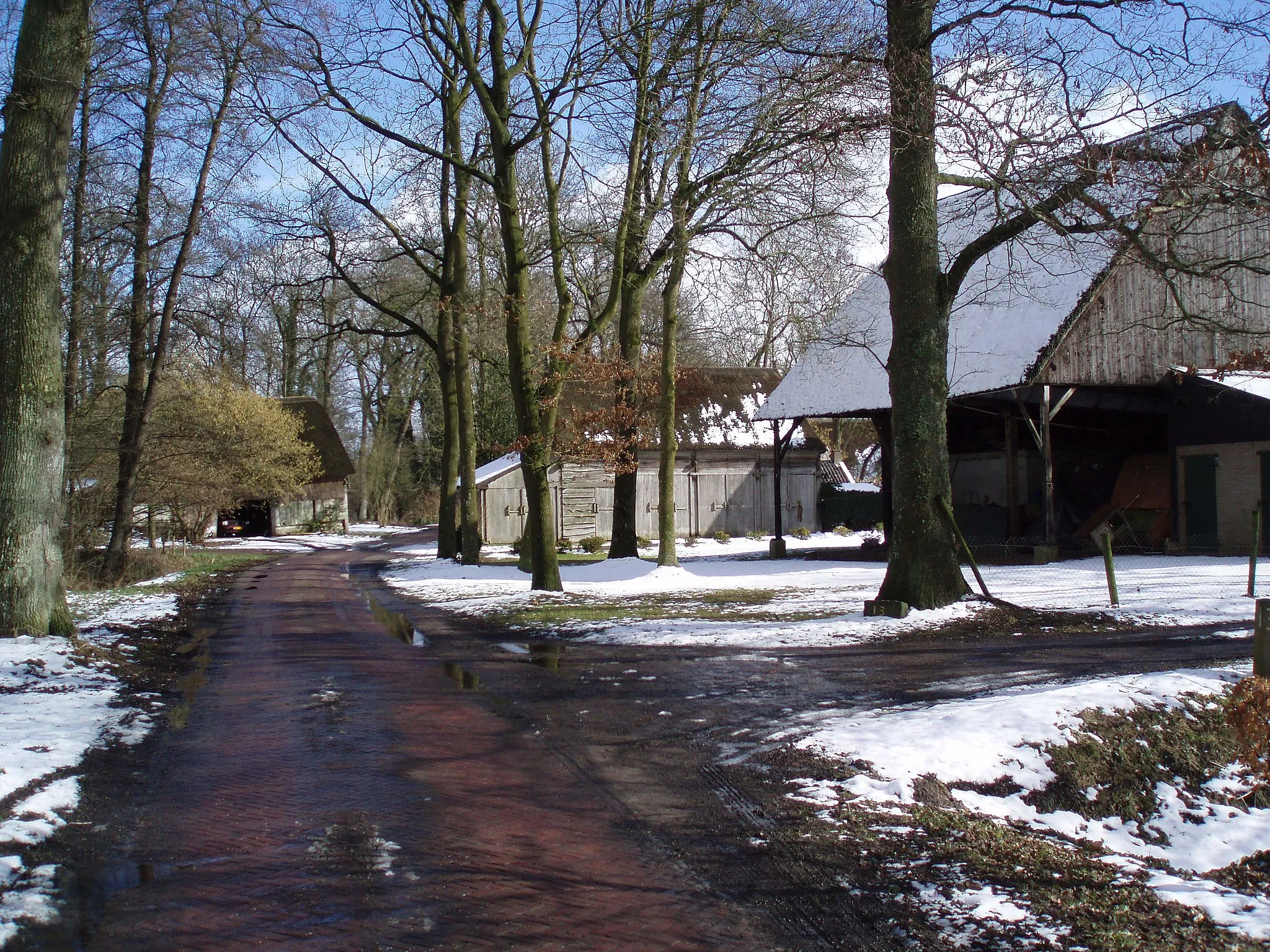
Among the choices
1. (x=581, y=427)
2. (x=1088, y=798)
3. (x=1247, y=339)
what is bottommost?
(x=1088, y=798)

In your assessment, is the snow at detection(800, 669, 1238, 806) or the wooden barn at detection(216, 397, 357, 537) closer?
the snow at detection(800, 669, 1238, 806)

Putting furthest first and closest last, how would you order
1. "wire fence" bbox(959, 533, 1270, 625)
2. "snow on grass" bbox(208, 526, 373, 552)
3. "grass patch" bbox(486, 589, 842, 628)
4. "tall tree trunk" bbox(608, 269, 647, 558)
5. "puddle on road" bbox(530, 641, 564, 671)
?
"snow on grass" bbox(208, 526, 373, 552), "tall tree trunk" bbox(608, 269, 647, 558), "grass patch" bbox(486, 589, 842, 628), "wire fence" bbox(959, 533, 1270, 625), "puddle on road" bbox(530, 641, 564, 671)

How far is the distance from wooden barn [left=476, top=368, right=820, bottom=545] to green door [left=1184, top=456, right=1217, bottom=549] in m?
17.3

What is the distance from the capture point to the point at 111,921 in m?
4.36

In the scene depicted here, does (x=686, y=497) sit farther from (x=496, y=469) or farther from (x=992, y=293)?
(x=992, y=293)

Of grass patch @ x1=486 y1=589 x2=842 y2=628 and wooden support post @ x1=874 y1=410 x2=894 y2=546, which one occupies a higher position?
wooden support post @ x1=874 y1=410 x2=894 y2=546

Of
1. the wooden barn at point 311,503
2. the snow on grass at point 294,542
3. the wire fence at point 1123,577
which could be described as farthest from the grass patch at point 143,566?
the wire fence at point 1123,577

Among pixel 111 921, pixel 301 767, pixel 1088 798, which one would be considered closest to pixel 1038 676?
pixel 1088 798

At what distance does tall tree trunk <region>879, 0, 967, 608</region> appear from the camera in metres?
13.4

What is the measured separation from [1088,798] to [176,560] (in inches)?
1048

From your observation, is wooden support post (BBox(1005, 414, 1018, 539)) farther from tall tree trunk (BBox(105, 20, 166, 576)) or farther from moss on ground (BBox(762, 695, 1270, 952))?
tall tree trunk (BBox(105, 20, 166, 576))

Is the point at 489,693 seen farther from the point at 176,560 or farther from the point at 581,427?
the point at 176,560

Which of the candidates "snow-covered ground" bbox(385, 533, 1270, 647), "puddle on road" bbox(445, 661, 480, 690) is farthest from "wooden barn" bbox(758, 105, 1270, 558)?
"puddle on road" bbox(445, 661, 480, 690)

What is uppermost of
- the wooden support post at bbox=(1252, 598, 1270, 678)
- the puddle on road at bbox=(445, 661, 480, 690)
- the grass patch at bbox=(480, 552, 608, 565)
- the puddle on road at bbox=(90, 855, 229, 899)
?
the wooden support post at bbox=(1252, 598, 1270, 678)
